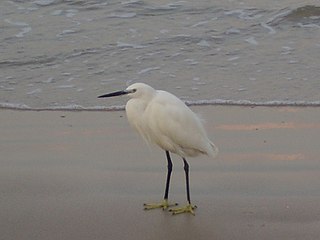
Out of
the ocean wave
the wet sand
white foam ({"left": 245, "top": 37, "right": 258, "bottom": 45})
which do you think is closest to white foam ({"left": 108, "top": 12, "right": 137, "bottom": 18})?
white foam ({"left": 245, "top": 37, "right": 258, "bottom": 45})

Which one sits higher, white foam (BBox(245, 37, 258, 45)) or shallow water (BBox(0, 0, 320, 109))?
shallow water (BBox(0, 0, 320, 109))

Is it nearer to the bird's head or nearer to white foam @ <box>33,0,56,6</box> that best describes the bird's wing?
the bird's head

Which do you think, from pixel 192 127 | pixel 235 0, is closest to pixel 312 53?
pixel 235 0

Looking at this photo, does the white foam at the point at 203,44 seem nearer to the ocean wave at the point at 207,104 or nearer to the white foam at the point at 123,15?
the white foam at the point at 123,15

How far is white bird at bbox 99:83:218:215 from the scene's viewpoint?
4582 mm

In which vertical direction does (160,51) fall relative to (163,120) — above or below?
below

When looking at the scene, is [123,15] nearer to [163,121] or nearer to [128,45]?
[128,45]

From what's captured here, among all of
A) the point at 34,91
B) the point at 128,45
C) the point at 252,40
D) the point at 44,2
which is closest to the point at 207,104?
the point at 34,91

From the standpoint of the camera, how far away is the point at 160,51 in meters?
8.71

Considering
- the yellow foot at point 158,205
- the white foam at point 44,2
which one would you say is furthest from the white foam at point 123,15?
the yellow foot at point 158,205

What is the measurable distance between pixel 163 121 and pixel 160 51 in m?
4.20

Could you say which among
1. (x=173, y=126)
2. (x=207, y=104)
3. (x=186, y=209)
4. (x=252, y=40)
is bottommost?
(x=252, y=40)

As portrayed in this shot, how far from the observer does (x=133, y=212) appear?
450cm

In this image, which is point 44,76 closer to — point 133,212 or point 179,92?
point 179,92
